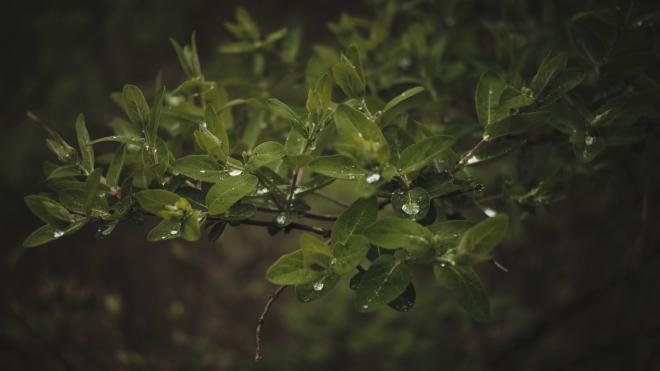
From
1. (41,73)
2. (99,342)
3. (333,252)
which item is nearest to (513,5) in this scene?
(333,252)

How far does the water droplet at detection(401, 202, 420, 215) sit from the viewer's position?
0.81m

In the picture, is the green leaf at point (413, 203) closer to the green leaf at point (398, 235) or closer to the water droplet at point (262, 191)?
the green leaf at point (398, 235)

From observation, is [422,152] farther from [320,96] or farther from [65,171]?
[65,171]

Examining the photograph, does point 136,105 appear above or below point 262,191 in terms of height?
above

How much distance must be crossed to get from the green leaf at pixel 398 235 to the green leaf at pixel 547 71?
0.42 metres

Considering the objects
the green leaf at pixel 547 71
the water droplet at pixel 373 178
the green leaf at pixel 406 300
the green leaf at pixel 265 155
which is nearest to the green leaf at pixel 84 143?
the green leaf at pixel 265 155

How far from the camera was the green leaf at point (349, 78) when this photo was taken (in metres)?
0.87

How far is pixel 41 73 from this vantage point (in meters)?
2.76

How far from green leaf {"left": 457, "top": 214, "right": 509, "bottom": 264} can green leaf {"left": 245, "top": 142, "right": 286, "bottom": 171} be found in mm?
376

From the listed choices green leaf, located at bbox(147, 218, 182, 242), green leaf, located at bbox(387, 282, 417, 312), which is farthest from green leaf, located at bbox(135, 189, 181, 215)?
green leaf, located at bbox(387, 282, 417, 312)

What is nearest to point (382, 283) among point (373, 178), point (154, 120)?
point (373, 178)

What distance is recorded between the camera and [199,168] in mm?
855

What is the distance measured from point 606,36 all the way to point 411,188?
0.63m

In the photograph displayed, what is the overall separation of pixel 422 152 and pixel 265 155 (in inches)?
11.8
